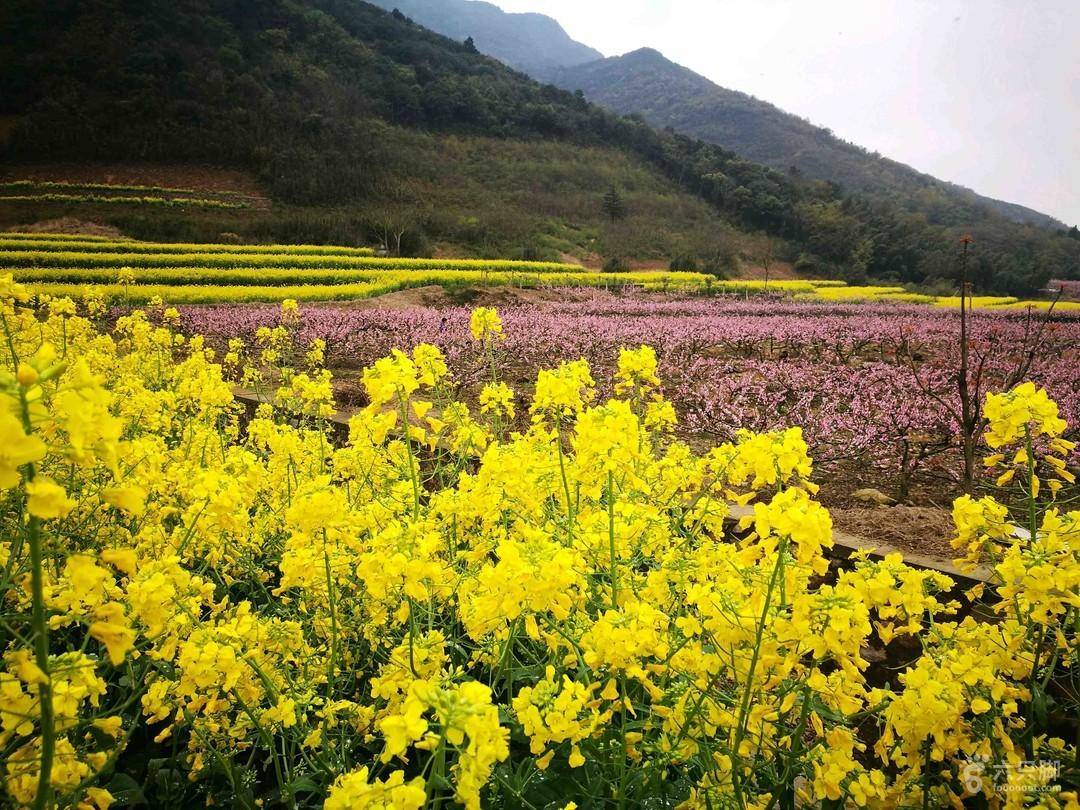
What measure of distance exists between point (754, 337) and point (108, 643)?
35.8ft

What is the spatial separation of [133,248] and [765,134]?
11210 cm

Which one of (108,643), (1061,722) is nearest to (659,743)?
(108,643)

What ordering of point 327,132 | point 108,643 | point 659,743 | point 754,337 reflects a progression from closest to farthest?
point 108,643
point 659,743
point 754,337
point 327,132

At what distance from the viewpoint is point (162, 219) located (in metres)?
33.1

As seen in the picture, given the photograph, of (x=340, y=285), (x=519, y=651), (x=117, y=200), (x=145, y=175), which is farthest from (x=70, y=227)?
(x=519, y=651)

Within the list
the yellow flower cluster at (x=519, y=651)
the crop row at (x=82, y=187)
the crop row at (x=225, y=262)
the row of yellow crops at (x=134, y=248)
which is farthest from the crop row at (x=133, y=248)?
the yellow flower cluster at (x=519, y=651)

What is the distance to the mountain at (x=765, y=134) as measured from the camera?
79750 millimetres

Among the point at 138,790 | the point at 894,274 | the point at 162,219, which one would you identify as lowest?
the point at 138,790

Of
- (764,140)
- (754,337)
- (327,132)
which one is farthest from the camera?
(764,140)

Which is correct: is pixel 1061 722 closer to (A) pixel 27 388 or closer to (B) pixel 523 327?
(A) pixel 27 388

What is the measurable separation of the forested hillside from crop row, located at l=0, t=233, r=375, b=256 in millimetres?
16624

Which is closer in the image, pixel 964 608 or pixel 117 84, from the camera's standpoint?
pixel 964 608

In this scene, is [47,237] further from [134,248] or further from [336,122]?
[336,122]

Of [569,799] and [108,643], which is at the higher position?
[108,643]
